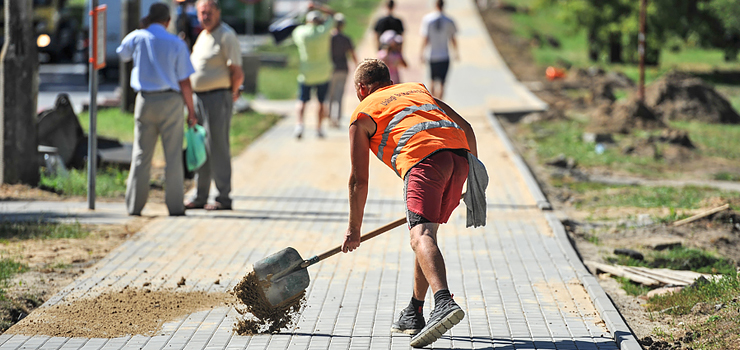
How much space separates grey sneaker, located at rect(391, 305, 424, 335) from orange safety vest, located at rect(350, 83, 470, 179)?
84cm

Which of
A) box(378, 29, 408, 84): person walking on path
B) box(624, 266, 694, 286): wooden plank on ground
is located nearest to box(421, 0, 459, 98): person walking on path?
box(378, 29, 408, 84): person walking on path

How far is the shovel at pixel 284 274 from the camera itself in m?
4.92

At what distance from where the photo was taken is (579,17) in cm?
2888

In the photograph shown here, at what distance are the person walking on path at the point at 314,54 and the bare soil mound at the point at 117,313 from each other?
26.6ft

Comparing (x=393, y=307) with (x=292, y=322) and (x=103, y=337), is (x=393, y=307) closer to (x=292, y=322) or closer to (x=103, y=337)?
(x=292, y=322)

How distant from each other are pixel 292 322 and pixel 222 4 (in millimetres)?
28411

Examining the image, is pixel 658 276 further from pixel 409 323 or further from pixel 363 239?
pixel 363 239

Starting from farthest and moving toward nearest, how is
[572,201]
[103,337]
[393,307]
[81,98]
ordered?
[81,98] → [572,201] → [393,307] → [103,337]

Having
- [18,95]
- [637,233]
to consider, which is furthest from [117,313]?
[637,233]

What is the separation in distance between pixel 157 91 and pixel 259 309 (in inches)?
136

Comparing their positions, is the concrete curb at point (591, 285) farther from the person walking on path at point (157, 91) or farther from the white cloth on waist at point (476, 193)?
the person walking on path at point (157, 91)

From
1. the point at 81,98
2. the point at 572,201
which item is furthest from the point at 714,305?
the point at 81,98

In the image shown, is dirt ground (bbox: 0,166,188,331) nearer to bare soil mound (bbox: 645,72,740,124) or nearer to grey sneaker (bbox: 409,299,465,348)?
grey sneaker (bbox: 409,299,465,348)

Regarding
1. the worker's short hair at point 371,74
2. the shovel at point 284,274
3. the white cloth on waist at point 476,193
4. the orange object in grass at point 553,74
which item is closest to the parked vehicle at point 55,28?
the orange object in grass at point 553,74
